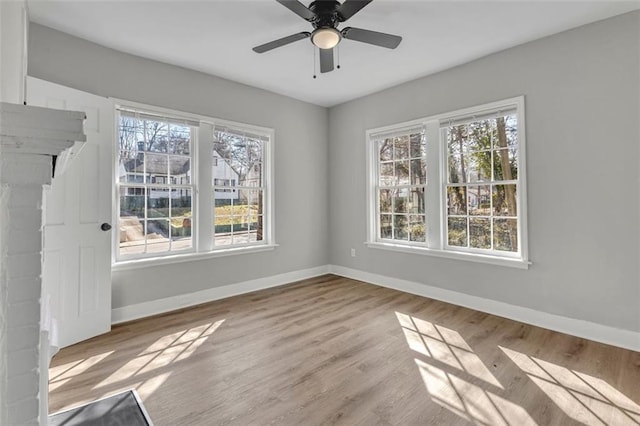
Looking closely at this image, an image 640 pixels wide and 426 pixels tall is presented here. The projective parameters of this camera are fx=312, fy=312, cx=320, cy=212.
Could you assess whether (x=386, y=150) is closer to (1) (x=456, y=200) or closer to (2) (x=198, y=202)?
(1) (x=456, y=200)

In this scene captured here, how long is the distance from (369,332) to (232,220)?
2287 millimetres

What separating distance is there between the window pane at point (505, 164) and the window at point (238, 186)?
9.58 ft

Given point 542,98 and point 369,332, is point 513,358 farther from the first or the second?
point 542,98

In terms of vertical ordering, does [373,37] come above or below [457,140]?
above

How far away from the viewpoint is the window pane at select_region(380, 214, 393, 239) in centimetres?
452

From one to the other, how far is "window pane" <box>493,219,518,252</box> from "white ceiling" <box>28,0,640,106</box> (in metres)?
1.83

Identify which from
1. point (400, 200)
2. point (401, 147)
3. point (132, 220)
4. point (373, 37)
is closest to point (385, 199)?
point (400, 200)

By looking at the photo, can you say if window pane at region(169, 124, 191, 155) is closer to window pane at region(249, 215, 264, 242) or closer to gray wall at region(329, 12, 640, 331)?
window pane at region(249, 215, 264, 242)

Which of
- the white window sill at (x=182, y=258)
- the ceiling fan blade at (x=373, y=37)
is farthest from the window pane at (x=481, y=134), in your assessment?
the white window sill at (x=182, y=258)

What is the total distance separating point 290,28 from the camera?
287cm

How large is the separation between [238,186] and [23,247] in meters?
3.36

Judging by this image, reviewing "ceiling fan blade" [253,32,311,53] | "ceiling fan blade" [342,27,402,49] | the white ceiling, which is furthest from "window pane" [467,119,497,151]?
"ceiling fan blade" [253,32,311,53]

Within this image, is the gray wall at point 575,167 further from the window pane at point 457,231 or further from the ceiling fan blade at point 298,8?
the ceiling fan blade at point 298,8

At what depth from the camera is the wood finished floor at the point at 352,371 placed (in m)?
1.83
